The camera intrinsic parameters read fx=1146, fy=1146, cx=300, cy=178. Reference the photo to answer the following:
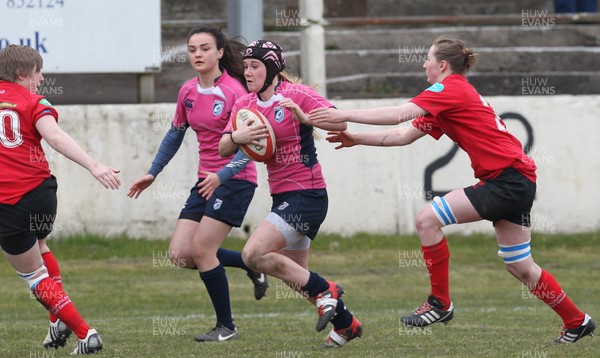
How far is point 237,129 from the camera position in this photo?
6.99 metres

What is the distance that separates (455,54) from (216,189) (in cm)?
191

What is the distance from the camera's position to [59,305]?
266 inches

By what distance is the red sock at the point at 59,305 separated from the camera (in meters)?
6.73

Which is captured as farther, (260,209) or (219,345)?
(260,209)

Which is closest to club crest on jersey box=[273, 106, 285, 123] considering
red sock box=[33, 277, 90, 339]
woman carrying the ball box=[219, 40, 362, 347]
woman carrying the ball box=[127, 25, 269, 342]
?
woman carrying the ball box=[219, 40, 362, 347]

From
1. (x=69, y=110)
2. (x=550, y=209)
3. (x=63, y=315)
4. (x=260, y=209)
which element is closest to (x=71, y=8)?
(x=69, y=110)

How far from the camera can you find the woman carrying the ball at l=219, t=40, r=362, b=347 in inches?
277

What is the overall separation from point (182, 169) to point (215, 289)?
488cm

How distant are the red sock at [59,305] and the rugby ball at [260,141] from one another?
4.63 feet

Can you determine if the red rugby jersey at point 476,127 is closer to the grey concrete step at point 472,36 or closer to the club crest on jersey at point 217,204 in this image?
the club crest on jersey at point 217,204

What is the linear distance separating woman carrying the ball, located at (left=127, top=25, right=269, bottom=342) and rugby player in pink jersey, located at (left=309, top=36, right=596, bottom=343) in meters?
1.32

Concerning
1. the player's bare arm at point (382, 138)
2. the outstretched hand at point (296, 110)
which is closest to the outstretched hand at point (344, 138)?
Result: the player's bare arm at point (382, 138)

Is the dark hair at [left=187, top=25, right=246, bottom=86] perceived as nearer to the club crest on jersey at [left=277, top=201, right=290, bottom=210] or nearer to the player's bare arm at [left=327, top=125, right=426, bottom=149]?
the player's bare arm at [left=327, top=125, right=426, bottom=149]

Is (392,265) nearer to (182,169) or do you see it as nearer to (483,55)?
(182,169)
